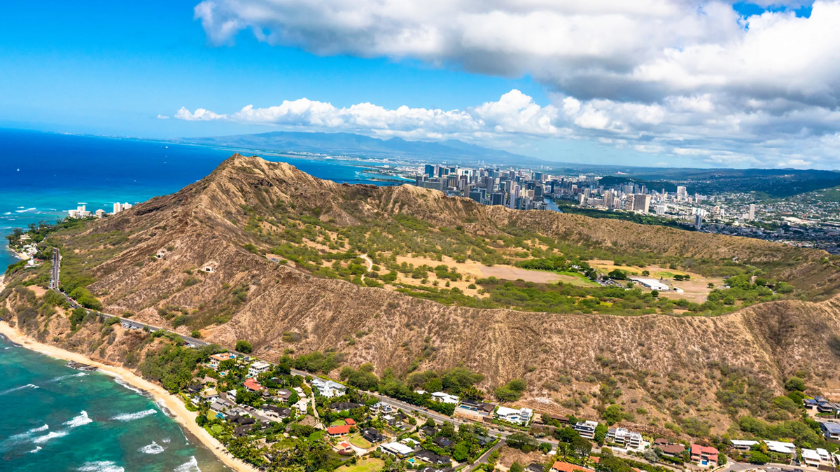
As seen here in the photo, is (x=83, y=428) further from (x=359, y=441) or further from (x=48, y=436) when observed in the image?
(x=359, y=441)

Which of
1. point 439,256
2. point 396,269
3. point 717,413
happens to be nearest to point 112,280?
point 396,269

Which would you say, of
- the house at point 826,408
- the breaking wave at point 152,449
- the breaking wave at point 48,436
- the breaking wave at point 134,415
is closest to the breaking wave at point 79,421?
the breaking wave at point 48,436

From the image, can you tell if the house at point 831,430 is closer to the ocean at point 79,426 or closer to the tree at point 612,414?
the tree at point 612,414

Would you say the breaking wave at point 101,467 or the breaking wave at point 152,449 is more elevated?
the breaking wave at point 152,449

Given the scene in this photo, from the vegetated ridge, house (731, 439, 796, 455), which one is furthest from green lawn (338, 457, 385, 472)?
house (731, 439, 796, 455)

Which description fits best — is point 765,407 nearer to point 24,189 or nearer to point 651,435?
point 651,435

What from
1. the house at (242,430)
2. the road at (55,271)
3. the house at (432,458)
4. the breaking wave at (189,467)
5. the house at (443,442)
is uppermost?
the road at (55,271)
